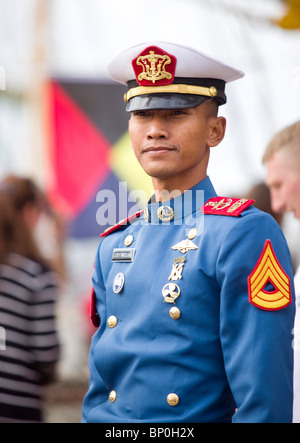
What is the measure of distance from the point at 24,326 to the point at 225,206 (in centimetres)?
184

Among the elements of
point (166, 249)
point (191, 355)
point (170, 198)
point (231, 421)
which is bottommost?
point (231, 421)

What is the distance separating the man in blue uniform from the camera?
78.2 inches

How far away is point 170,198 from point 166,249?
0.59 ft

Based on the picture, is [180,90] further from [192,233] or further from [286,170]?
[286,170]

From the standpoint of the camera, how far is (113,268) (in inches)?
92.8

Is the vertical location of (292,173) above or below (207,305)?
above

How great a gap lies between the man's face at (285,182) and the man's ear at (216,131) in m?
0.94

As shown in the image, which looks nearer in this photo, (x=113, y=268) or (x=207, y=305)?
(x=207, y=305)

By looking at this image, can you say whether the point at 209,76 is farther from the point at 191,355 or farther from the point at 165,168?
the point at 191,355

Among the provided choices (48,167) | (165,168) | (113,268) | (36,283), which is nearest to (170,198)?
(165,168)

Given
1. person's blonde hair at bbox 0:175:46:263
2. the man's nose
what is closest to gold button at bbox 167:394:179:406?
the man's nose

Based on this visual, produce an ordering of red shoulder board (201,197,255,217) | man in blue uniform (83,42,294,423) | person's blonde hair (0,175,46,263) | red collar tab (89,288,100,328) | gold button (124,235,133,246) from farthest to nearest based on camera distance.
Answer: person's blonde hair (0,175,46,263) → red collar tab (89,288,100,328) → gold button (124,235,133,246) → red shoulder board (201,197,255,217) → man in blue uniform (83,42,294,423)

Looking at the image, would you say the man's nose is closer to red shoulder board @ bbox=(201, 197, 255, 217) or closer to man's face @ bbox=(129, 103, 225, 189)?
man's face @ bbox=(129, 103, 225, 189)

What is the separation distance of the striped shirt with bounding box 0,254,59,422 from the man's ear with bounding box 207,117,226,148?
1789mm
